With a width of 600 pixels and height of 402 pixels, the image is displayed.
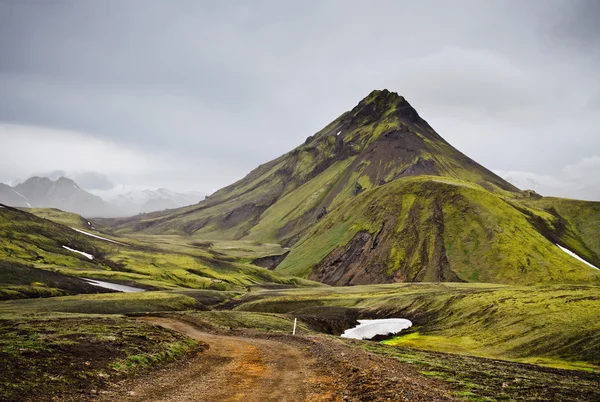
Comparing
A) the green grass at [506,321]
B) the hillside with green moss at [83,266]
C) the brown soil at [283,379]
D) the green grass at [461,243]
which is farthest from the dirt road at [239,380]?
the green grass at [461,243]

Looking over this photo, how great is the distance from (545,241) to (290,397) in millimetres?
173612

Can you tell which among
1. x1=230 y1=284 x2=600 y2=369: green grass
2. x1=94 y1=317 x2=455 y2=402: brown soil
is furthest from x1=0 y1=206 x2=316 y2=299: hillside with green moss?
x1=94 y1=317 x2=455 y2=402: brown soil

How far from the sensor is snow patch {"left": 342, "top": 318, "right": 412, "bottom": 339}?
205ft

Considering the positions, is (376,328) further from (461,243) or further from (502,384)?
(461,243)

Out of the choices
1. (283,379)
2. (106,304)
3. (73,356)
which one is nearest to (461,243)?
(106,304)

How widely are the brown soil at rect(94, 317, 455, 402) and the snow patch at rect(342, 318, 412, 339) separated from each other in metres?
31.9

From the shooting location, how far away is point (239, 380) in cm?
2148

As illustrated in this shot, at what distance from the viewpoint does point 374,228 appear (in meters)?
190

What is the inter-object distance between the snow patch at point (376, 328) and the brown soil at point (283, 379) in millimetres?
31900

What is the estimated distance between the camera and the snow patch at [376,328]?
62.4 m

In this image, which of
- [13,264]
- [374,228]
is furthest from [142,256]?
[374,228]

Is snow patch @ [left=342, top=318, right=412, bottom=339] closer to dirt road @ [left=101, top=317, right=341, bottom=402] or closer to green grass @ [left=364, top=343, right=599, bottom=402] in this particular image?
dirt road @ [left=101, top=317, right=341, bottom=402]

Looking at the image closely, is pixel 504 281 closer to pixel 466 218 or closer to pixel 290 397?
pixel 466 218

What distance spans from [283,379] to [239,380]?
241 centimetres
